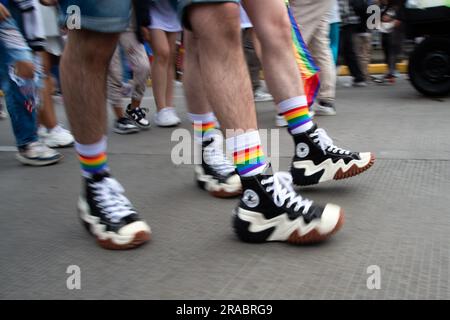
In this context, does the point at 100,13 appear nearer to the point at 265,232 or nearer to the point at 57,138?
the point at 265,232

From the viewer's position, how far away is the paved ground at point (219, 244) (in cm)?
144

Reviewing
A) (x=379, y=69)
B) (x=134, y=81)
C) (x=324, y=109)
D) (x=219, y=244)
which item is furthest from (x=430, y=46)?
(x=379, y=69)

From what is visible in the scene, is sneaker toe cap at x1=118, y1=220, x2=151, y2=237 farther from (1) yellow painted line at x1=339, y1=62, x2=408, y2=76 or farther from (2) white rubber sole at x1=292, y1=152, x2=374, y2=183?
(1) yellow painted line at x1=339, y1=62, x2=408, y2=76

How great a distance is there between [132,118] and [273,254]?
2823 mm

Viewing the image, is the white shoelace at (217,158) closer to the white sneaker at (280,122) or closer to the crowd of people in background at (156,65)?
the crowd of people in background at (156,65)

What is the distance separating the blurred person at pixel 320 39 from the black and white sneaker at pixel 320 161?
2.12 m

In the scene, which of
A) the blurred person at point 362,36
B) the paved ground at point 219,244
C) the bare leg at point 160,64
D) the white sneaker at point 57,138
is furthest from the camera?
the blurred person at point 362,36

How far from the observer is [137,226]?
176 cm

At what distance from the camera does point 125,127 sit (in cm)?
405

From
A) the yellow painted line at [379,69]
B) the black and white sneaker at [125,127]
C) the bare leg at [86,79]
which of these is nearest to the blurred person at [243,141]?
the bare leg at [86,79]

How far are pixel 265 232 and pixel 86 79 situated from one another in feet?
2.61

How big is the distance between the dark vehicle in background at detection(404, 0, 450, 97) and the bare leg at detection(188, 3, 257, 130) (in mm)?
3306
